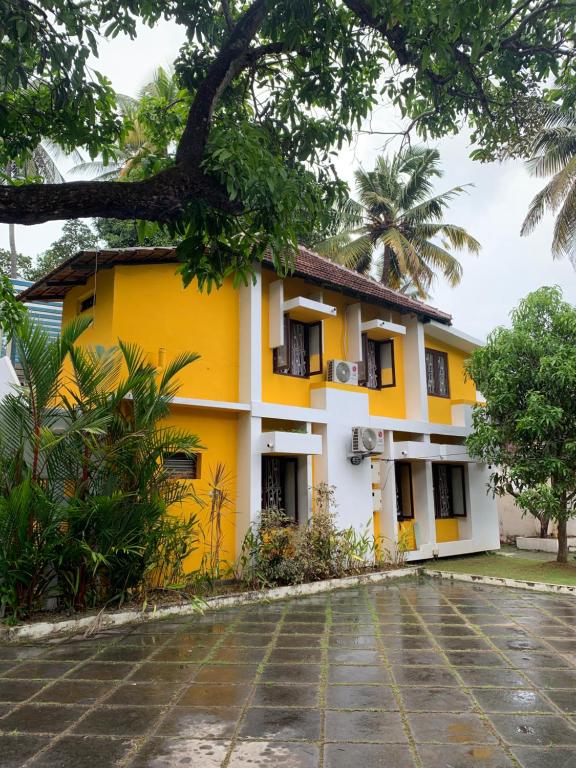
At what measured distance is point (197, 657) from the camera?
5.33 metres

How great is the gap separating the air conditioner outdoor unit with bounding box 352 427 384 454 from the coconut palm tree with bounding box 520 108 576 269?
873 cm

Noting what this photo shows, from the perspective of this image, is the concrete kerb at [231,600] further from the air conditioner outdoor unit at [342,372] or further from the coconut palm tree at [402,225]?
the coconut palm tree at [402,225]

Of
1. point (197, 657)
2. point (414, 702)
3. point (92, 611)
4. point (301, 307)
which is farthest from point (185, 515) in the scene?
point (414, 702)

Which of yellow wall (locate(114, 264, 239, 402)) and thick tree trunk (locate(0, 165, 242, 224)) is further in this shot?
yellow wall (locate(114, 264, 239, 402))

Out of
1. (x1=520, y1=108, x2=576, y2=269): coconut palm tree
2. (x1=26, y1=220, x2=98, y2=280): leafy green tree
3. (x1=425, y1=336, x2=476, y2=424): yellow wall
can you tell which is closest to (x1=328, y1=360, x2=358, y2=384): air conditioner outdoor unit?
(x1=425, y1=336, x2=476, y2=424): yellow wall

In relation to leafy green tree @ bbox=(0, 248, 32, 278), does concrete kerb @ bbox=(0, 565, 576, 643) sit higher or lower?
lower

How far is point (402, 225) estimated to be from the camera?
66.6 ft

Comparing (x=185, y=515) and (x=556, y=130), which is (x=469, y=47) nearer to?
(x=185, y=515)

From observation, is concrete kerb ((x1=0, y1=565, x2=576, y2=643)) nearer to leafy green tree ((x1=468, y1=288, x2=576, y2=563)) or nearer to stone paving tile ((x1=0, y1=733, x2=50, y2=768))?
leafy green tree ((x1=468, y1=288, x2=576, y2=563))

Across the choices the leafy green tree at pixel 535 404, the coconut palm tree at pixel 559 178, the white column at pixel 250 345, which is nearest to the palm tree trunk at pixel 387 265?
the coconut palm tree at pixel 559 178

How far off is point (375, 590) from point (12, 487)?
523 cm

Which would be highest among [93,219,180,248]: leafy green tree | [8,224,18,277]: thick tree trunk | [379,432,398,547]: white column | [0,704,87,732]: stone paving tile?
[8,224,18,277]: thick tree trunk

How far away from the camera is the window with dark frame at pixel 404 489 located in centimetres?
1193

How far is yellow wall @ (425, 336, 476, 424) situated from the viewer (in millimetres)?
12578
